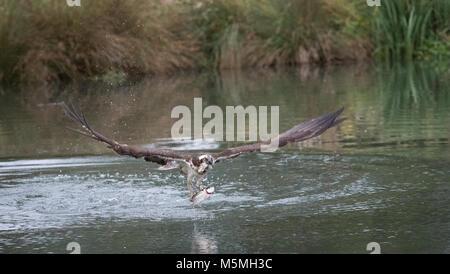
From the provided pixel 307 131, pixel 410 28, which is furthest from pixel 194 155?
pixel 410 28

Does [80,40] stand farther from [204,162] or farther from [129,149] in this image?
[129,149]

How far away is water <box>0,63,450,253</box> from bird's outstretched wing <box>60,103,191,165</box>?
1.51 ft

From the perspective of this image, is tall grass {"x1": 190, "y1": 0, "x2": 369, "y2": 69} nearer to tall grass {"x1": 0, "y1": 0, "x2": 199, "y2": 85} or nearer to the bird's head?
tall grass {"x1": 0, "y1": 0, "x2": 199, "y2": 85}

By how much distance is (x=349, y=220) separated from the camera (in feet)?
22.5

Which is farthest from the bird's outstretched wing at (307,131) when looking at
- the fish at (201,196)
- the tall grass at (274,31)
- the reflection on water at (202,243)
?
the tall grass at (274,31)

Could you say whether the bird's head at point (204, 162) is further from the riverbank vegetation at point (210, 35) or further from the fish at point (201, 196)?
the riverbank vegetation at point (210, 35)

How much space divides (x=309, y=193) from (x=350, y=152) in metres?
2.13

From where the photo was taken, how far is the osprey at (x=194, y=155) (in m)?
6.79

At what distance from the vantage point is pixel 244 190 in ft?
26.5

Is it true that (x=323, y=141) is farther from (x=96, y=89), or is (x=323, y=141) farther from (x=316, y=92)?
(x=96, y=89)

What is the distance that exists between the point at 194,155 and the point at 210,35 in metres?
16.3

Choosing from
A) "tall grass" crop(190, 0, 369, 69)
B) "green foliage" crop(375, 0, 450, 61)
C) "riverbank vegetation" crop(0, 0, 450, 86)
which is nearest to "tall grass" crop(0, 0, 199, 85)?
"riverbank vegetation" crop(0, 0, 450, 86)

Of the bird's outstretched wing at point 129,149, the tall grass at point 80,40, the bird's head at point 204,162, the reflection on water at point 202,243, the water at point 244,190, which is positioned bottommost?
the reflection on water at point 202,243
